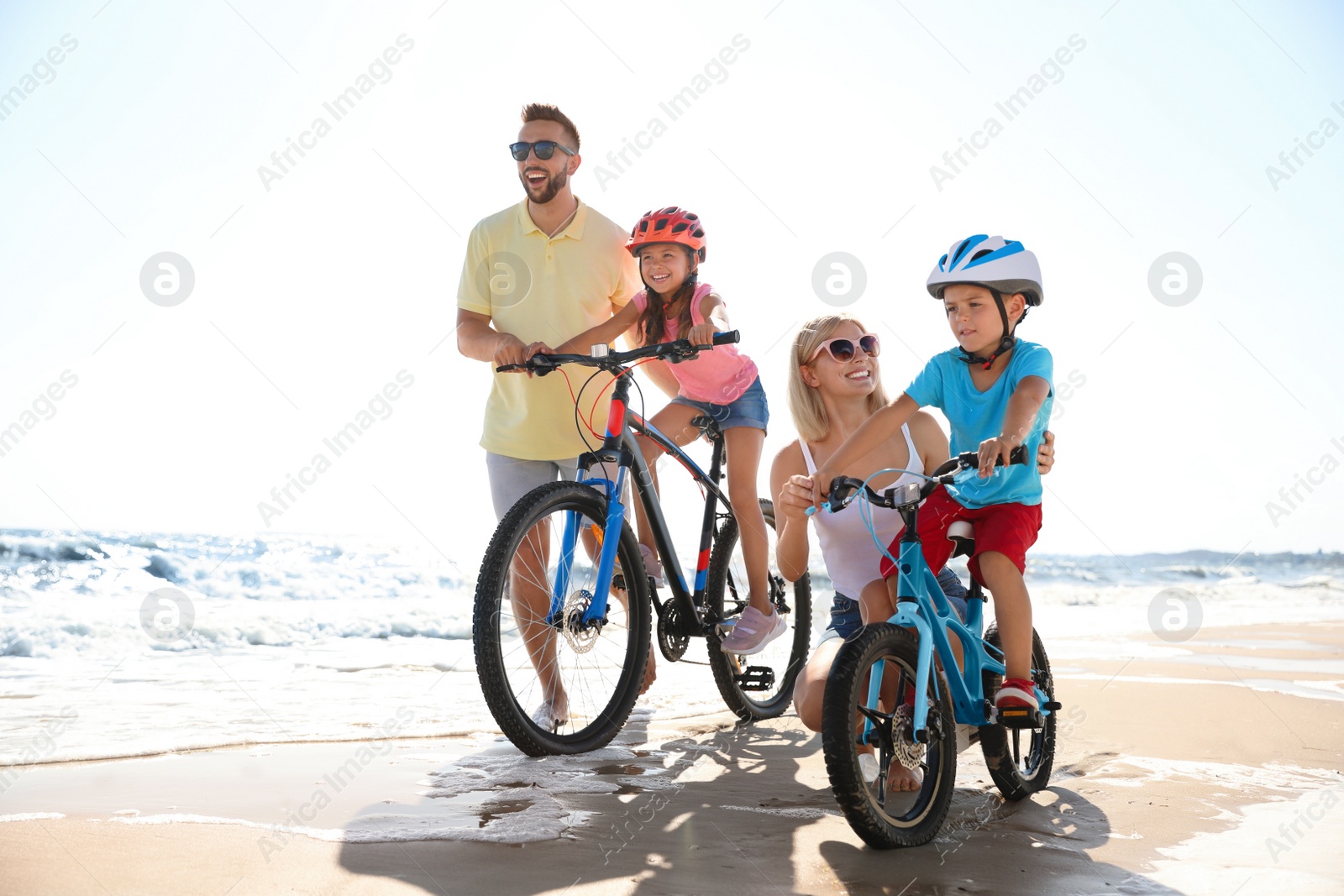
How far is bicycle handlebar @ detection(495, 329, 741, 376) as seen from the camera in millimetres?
3209

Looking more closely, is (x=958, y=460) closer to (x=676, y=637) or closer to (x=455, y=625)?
(x=676, y=637)

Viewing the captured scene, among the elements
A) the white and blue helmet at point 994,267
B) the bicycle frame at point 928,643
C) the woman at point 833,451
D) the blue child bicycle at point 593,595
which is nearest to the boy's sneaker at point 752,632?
the blue child bicycle at point 593,595

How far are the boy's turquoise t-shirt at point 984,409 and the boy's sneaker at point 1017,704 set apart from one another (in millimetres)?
495

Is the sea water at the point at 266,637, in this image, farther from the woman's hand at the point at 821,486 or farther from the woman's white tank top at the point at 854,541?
the woman's hand at the point at 821,486

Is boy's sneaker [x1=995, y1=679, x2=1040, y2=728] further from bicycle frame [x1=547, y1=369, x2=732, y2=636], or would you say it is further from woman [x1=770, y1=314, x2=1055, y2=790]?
→ bicycle frame [x1=547, y1=369, x2=732, y2=636]

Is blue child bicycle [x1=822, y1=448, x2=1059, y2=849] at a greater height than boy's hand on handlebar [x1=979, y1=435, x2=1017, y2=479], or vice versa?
boy's hand on handlebar [x1=979, y1=435, x2=1017, y2=479]

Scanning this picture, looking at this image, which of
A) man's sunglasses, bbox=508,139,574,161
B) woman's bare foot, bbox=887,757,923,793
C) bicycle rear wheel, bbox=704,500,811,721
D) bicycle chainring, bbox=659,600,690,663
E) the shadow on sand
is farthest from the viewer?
bicycle rear wheel, bbox=704,500,811,721

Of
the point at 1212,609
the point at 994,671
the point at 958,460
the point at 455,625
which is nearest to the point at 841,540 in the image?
the point at 994,671

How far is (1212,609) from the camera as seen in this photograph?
13.2m

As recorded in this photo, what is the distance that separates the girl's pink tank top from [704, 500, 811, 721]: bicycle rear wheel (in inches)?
23.1

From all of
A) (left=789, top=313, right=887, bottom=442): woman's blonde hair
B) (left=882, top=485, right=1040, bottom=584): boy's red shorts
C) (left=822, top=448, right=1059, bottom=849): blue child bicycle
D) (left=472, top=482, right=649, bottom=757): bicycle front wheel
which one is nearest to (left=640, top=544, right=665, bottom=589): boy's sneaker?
(left=472, top=482, right=649, bottom=757): bicycle front wheel

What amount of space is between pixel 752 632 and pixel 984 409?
149 cm

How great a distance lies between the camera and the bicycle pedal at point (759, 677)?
3.96 m

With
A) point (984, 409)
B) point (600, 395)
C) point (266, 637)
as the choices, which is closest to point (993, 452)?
point (984, 409)
